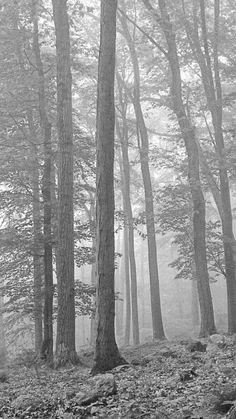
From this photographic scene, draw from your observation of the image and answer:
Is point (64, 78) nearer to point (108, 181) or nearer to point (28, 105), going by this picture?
point (28, 105)

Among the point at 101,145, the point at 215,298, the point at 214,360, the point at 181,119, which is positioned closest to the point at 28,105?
the point at 181,119

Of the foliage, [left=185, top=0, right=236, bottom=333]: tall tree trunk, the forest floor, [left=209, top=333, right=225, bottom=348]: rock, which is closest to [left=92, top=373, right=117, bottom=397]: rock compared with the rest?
the forest floor

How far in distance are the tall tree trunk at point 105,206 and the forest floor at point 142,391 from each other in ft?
1.77

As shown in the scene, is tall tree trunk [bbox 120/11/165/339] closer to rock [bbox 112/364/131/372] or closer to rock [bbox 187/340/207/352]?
rock [bbox 187/340/207/352]

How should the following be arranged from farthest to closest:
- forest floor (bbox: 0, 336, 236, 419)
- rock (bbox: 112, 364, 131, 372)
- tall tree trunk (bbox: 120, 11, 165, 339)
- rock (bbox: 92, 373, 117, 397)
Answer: tall tree trunk (bbox: 120, 11, 165, 339) < rock (bbox: 112, 364, 131, 372) < rock (bbox: 92, 373, 117, 397) < forest floor (bbox: 0, 336, 236, 419)

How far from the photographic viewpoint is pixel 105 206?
835cm

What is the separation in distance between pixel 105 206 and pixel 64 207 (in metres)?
2.71

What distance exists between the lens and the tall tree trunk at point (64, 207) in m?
10.2

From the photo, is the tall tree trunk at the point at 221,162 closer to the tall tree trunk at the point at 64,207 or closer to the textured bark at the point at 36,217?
the tall tree trunk at the point at 64,207

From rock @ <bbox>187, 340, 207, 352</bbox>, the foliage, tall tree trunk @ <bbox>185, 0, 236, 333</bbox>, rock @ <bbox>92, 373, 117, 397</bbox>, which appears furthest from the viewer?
the foliage

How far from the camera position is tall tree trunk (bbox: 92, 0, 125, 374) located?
7.88m

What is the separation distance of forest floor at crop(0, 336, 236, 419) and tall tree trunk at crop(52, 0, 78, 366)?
4.78 feet

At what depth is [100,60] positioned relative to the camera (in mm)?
8914

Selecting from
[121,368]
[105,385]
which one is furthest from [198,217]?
[105,385]
